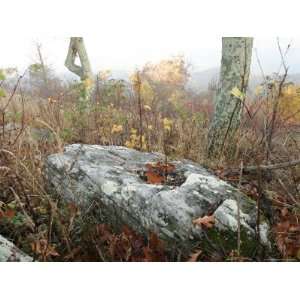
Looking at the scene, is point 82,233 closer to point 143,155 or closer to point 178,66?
point 143,155

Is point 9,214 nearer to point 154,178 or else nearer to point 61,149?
point 61,149

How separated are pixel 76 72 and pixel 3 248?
5551 millimetres

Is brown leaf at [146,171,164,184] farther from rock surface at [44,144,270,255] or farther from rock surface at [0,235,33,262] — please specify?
rock surface at [0,235,33,262]

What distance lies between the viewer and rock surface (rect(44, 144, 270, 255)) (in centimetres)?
219

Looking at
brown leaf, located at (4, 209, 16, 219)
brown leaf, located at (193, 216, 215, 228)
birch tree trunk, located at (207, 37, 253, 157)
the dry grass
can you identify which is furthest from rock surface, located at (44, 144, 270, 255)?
birch tree trunk, located at (207, 37, 253, 157)

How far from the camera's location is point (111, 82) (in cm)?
634

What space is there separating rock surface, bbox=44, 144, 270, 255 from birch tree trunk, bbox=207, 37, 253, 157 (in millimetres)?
1289

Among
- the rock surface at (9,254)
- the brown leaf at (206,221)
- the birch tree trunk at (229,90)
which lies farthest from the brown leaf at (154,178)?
the birch tree trunk at (229,90)

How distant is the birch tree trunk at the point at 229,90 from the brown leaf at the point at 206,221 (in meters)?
1.88

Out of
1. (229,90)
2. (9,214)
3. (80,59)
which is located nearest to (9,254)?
(9,214)

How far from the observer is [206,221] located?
218cm

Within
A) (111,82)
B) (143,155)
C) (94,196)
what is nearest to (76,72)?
(111,82)

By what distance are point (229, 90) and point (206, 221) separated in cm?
223

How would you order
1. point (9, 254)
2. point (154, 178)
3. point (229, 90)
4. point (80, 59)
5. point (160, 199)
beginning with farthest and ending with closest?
point (80, 59), point (229, 90), point (154, 178), point (160, 199), point (9, 254)
